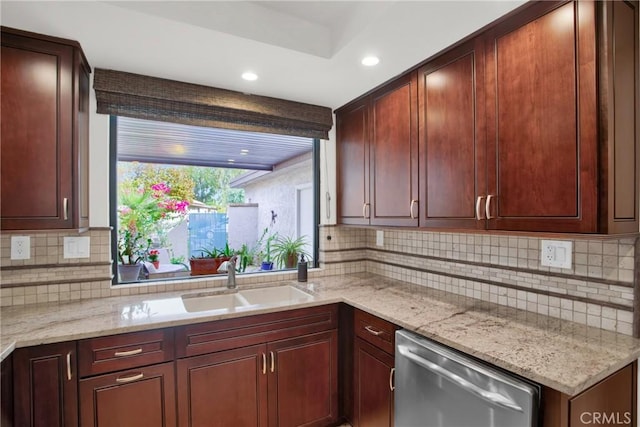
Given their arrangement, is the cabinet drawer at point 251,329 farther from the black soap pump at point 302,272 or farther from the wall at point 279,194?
the wall at point 279,194

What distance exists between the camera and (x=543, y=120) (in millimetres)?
1318

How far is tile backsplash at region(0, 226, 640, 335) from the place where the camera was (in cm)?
139

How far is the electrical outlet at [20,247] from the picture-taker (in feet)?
5.93

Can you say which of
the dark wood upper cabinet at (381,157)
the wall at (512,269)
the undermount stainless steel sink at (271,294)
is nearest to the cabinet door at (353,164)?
the dark wood upper cabinet at (381,157)

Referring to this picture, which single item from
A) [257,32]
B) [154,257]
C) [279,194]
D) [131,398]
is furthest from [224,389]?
[279,194]

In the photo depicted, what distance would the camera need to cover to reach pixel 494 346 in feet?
4.22

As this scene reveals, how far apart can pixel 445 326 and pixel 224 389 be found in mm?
1194

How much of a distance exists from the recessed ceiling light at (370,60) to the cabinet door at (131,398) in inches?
75.2

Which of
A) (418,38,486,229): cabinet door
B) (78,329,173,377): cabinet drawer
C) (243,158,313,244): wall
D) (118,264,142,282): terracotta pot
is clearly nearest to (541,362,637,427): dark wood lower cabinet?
(418,38,486,229): cabinet door

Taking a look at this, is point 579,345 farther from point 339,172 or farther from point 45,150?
point 45,150

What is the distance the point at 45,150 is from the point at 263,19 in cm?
125

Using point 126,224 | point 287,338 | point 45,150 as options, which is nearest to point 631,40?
point 287,338

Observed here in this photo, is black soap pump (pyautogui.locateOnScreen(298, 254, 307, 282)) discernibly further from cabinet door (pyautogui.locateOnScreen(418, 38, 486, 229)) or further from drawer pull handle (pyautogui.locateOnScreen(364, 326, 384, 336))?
cabinet door (pyautogui.locateOnScreen(418, 38, 486, 229))

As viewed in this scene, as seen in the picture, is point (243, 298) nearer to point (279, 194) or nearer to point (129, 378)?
point (129, 378)
